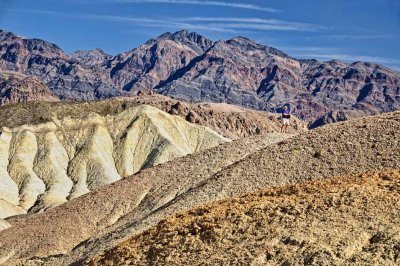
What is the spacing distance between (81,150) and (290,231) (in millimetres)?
137376

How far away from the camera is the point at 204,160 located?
50.9 metres

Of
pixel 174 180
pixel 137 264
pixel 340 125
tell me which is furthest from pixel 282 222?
pixel 174 180

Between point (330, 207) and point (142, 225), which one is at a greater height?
point (330, 207)

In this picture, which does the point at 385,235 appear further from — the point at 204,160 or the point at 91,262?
the point at 204,160

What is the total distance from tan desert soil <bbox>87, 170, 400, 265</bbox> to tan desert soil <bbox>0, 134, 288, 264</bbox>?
18.9 metres

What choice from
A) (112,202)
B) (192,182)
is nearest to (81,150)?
(112,202)

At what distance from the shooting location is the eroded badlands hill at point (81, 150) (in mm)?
138500

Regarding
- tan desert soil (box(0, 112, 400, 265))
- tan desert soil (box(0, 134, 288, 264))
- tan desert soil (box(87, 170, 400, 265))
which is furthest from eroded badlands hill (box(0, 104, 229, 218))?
tan desert soil (box(87, 170, 400, 265))

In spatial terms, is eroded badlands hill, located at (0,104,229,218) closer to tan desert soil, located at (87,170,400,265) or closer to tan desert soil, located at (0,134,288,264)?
tan desert soil, located at (0,134,288,264)

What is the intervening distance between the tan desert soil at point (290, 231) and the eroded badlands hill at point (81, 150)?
347 ft

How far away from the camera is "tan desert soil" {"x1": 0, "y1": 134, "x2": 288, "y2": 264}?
47.0 meters

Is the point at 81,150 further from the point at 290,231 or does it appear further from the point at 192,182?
the point at 290,231

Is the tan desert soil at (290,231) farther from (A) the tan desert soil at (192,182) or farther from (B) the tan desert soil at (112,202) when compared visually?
(B) the tan desert soil at (112,202)

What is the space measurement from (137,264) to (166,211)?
13.2 m
